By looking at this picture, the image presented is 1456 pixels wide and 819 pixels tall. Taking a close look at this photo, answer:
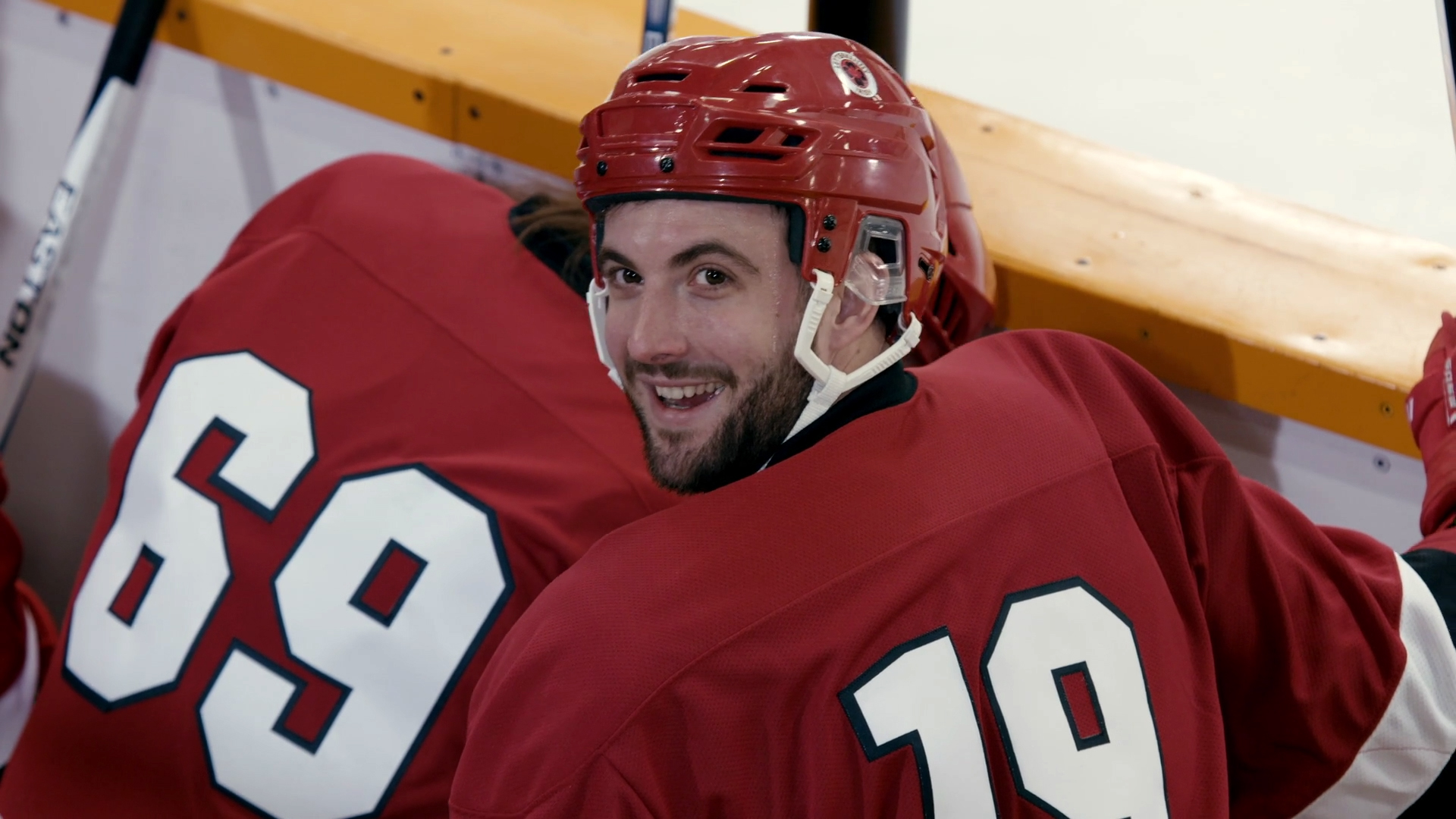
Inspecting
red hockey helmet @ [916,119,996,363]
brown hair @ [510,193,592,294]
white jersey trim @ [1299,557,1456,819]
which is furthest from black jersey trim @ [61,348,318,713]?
white jersey trim @ [1299,557,1456,819]

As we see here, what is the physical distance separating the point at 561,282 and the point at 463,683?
377 mm

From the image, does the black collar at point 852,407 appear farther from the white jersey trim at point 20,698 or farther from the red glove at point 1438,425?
the white jersey trim at point 20,698

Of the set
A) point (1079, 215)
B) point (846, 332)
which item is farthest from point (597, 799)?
point (1079, 215)

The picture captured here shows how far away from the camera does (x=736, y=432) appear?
3.20 feet

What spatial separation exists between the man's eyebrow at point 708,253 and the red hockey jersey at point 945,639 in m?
0.13

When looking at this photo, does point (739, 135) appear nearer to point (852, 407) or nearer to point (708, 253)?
point (708, 253)

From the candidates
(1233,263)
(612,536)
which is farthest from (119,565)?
(1233,263)

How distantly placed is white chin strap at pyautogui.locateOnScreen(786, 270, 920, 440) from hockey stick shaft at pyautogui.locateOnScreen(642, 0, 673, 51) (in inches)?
25.1

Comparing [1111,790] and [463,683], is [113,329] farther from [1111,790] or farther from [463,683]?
[1111,790]

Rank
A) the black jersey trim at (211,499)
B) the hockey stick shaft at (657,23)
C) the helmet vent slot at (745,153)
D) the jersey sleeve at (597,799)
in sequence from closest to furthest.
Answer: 1. the jersey sleeve at (597,799)
2. the helmet vent slot at (745,153)
3. the black jersey trim at (211,499)
4. the hockey stick shaft at (657,23)

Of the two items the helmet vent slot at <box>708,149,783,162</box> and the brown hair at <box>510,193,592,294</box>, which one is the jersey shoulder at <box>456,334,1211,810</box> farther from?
the brown hair at <box>510,193,592,294</box>

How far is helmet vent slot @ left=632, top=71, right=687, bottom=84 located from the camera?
38.9 inches

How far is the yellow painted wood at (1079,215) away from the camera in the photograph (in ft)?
4.35

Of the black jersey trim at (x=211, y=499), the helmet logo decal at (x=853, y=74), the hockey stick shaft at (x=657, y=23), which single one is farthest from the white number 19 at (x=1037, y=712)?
the hockey stick shaft at (x=657, y=23)
